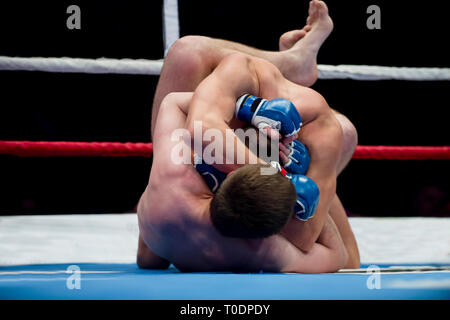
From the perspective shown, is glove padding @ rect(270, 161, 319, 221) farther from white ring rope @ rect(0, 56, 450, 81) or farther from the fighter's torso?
white ring rope @ rect(0, 56, 450, 81)

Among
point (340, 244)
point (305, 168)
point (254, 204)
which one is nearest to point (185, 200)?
point (254, 204)

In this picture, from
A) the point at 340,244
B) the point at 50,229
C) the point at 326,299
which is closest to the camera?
the point at 326,299

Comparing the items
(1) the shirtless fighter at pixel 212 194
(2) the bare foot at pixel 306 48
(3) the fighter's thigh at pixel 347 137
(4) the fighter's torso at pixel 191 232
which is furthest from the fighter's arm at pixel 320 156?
(2) the bare foot at pixel 306 48

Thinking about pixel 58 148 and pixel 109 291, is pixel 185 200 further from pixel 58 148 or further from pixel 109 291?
pixel 58 148

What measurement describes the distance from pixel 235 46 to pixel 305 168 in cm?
63

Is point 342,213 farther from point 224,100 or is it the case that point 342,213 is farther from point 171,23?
point 171,23

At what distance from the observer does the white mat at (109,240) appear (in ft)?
5.16

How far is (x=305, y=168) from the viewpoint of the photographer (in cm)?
125

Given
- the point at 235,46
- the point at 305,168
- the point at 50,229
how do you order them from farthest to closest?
the point at 50,229 < the point at 235,46 < the point at 305,168

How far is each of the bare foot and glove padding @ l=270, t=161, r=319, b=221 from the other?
692 millimetres

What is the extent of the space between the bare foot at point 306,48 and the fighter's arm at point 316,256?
587mm

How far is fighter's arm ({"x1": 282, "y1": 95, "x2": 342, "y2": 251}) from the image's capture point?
123 cm

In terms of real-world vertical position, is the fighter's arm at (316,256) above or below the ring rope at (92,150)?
below

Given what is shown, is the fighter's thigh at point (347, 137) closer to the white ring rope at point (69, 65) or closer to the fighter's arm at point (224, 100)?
the fighter's arm at point (224, 100)
